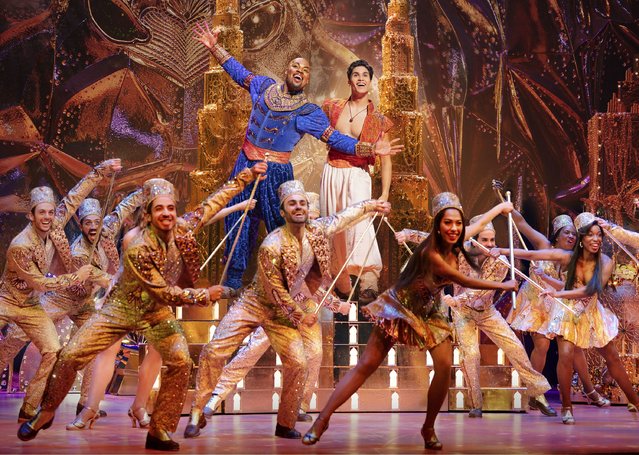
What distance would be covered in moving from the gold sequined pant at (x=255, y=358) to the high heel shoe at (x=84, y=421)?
2.54 feet

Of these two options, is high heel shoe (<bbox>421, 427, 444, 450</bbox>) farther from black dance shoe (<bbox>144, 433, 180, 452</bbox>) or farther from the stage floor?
black dance shoe (<bbox>144, 433, 180, 452</bbox>)

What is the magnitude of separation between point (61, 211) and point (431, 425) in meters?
3.20

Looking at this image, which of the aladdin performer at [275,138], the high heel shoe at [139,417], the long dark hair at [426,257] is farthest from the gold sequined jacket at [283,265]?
the aladdin performer at [275,138]

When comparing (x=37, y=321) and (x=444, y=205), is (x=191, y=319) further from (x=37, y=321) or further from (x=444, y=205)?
(x=444, y=205)

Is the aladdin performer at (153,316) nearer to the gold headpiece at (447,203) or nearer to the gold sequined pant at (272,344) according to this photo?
the gold sequined pant at (272,344)

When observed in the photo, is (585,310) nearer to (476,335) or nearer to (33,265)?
(476,335)

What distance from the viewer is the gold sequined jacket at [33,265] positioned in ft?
21.6

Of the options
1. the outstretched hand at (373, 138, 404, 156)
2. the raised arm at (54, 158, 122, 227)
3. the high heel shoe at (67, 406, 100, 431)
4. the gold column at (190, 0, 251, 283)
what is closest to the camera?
the high heel shoe at (67, 406, 100, 431)

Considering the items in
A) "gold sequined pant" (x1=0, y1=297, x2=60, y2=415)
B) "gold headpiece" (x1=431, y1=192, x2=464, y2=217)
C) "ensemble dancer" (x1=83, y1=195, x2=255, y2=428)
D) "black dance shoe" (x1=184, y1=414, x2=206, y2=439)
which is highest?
"gold headpiece" (x1=431, y1=192, x2=464, y2=217)

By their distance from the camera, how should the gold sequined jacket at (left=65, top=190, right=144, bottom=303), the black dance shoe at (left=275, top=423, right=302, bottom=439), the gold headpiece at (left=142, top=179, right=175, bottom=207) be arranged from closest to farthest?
the gold headpiece at (left=142, top=179, right=175, bottom=207)
the black dance shoe at (left=275, top=423, right=302, bottom=439)
the gold sequined jacket at (left=65, top=190, right=144, bottom=303)

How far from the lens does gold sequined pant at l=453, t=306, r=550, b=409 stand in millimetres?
7738

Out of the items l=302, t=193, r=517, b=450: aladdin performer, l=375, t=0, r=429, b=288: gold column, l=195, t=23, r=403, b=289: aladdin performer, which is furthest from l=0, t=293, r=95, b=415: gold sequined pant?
l=375, t=0, r=429, b=288: gold column

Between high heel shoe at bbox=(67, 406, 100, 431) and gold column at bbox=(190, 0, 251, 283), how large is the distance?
3.28 metres

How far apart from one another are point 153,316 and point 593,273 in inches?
141
